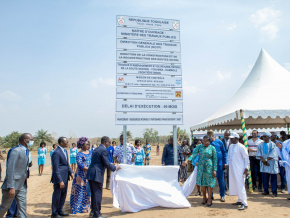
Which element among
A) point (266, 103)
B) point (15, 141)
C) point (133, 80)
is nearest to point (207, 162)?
point (133, 80)

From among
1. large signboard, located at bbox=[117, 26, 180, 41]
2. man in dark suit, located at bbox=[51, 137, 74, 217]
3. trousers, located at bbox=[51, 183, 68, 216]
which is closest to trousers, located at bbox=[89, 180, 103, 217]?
man in dark suit, located at bbox=[51, 137, 74, 217]

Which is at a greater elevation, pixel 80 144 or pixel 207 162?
pixel 80 144

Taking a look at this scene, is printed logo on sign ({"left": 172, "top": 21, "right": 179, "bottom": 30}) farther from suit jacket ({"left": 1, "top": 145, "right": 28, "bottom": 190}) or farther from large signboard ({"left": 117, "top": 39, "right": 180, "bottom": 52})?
suit jacket ({"left": 1, "top": 145, "right": 28, "bottom": 190})

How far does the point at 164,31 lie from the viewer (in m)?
6.59

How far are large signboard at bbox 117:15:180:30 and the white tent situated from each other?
3.63m

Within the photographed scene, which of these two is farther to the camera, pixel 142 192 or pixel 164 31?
pixel 164 31

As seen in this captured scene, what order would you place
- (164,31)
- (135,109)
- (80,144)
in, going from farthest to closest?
(164,31) → (135,109) → (80,144)

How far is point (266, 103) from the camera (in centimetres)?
895

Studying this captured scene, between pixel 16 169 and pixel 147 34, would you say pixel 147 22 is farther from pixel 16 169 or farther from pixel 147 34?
pixel 16 169

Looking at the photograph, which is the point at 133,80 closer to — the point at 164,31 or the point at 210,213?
the point at 164,31

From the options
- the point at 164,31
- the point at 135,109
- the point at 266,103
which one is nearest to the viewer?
the point at 135,109

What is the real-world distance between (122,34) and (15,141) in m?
40.4

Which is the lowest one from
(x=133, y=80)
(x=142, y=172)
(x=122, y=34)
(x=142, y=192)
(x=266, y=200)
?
(x=266, y=200)

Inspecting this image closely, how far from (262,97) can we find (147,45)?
562 cm
